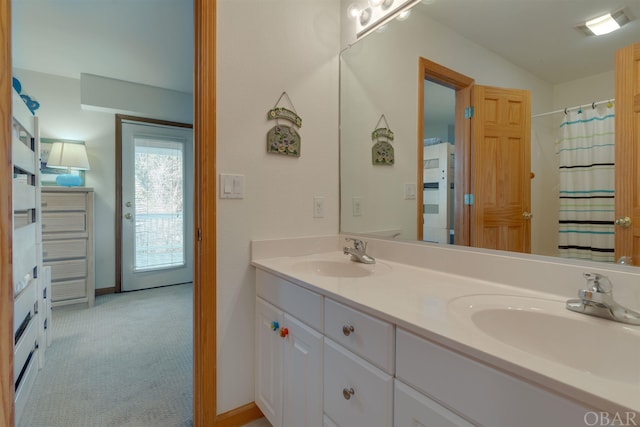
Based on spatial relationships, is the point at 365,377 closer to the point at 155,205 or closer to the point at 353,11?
the point at 353,11

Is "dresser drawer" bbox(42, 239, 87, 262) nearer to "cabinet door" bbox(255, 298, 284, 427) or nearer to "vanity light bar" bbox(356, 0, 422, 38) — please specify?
"cabinet door" bbox(255, 298, 284, 427)

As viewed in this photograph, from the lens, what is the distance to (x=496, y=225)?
1.13 m

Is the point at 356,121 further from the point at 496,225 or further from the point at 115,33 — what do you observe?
the point at 115,33

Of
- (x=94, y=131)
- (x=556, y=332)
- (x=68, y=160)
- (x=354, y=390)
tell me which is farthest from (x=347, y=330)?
(x=94, y=131)

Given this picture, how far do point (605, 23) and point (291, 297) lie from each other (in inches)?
53.8

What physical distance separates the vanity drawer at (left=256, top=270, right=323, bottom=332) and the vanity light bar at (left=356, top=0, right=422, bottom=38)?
4.73ft

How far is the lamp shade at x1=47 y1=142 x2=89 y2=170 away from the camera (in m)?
2.99

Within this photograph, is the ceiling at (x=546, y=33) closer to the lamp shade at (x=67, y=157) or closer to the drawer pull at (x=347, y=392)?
the drawer pull at (x=347, y=392)

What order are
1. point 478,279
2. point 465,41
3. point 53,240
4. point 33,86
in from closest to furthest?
point 478,279 < point 465,41 < point 53,240 < point 33,86

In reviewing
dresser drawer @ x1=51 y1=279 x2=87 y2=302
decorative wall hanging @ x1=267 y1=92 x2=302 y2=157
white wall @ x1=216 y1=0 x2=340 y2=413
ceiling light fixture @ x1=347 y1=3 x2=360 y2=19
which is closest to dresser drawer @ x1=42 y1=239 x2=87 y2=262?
dresser drawer @ x1=51 y1=279 x2=87 y2=302

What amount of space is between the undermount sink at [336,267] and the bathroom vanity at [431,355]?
0.14 feet

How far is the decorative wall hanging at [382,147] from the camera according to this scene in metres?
1.64

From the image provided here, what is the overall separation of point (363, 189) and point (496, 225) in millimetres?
794

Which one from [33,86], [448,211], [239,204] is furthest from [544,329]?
[33,86]
